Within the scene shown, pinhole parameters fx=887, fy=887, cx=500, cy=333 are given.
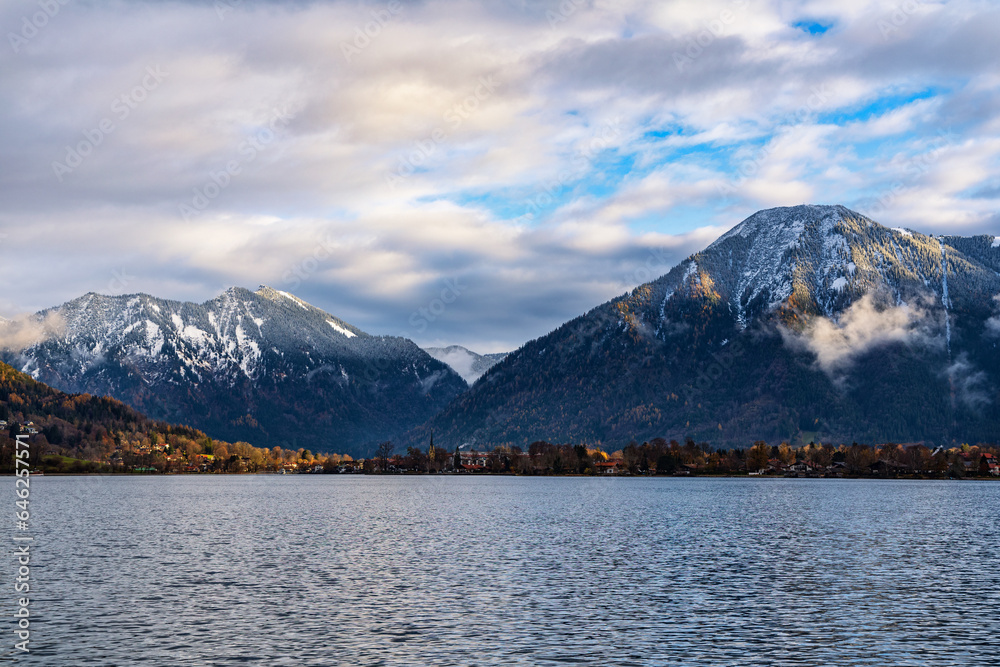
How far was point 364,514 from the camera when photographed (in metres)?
174

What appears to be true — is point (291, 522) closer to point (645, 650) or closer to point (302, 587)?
point (302, 587)

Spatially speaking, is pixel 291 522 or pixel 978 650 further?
pixel 291 522

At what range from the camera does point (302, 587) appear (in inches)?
2923

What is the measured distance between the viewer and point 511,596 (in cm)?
7038

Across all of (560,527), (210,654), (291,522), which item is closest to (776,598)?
(210,654)

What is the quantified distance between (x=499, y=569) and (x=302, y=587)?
20765 mm

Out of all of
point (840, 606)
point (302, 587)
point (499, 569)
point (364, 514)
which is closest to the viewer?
point (840, 606)

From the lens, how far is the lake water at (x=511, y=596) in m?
51.0

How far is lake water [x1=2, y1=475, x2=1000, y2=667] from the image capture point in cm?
5103

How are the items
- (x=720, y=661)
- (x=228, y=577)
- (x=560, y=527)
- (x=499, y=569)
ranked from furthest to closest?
(x=560, y=527) < (x=499, y=569) < (x=228, y=577) < (x=720, y=661)
